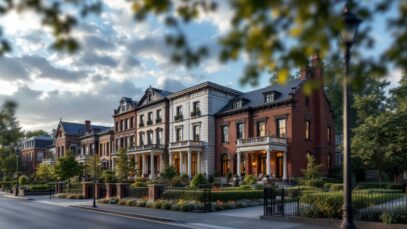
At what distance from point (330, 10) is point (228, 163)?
1793 inches

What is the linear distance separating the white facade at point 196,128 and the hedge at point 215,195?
73.4ft

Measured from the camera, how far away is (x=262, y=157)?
44.7m

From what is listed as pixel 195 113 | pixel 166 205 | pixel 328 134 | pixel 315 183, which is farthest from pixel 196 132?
pixel 166 205

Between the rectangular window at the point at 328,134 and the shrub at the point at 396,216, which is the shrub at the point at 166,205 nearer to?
the shrub at the point at 396,216

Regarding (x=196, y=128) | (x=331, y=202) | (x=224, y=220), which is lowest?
(x=224, y=220)

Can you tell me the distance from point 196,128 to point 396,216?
37988 millimetres

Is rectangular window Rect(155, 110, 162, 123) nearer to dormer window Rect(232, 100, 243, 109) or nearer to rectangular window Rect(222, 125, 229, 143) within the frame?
rectangular window Rect(222, 125, 229, 143)

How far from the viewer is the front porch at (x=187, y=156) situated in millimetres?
50125

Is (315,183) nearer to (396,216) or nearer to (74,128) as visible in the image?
(396,216)

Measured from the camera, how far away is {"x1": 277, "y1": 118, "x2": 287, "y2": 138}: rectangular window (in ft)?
141

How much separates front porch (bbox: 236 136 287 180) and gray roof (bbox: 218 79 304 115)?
14.2 ft

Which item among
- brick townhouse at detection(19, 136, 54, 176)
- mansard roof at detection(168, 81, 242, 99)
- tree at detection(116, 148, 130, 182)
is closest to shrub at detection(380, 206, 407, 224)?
mansard roof at detection(168, 81, 242, 99)

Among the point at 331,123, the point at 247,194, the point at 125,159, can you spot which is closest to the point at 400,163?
the point at 331,123

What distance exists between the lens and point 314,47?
357cm
